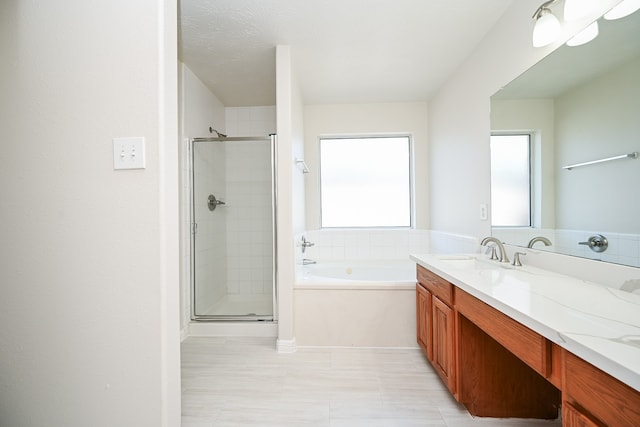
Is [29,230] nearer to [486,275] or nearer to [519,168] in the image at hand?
[486,275]

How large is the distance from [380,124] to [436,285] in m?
Result: 2.29

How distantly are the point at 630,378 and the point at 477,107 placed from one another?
2149mm

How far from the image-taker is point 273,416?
1522mm

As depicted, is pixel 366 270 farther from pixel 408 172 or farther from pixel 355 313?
pixel 408 172

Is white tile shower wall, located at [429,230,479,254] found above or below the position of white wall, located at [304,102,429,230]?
below

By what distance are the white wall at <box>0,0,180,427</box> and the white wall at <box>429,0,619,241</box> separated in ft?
6.41

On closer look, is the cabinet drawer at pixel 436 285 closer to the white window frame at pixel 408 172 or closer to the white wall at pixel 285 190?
the white wall at pixel 285 190

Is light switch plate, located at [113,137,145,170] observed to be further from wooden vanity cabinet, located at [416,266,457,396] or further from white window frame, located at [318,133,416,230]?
white window frame, located at [318,133,416,230]

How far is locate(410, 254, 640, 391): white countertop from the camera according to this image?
2.11ft

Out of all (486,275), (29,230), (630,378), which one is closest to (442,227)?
(486,275)

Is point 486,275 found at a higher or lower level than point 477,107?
lower

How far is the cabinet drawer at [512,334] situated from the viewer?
0.87 metres

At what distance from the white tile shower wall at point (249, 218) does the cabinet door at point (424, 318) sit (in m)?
1.37

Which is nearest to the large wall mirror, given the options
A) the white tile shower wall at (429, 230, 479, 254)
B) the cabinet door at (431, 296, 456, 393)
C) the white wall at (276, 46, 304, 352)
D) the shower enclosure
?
the white tile shower wall at (429, 230, 479, 254)
